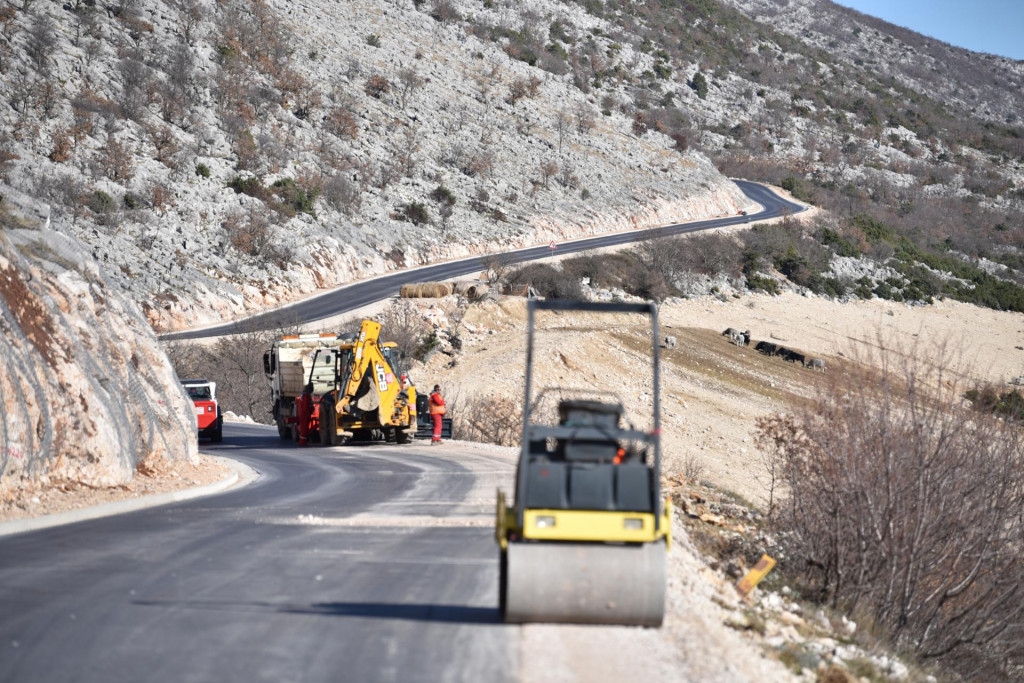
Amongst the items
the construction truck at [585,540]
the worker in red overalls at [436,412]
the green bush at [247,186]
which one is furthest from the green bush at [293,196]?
the construction truck at [585,540]

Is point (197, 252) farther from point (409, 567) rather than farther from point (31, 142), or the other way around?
point (409, 567)

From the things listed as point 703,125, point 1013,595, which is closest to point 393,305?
point 1013,595

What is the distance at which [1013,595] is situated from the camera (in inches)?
674

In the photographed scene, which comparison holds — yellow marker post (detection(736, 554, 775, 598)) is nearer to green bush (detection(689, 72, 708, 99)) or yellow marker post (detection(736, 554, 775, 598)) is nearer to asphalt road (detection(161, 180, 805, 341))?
asphalt road (detection(161, 180, 805, 341))

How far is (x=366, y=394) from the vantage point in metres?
28.2

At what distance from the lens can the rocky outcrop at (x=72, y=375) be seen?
50.8 feet

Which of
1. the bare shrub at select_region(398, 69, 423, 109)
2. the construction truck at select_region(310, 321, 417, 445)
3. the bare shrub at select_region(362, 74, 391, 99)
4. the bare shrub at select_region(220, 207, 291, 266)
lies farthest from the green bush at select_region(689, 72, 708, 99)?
the construction truck at select_region(310, 321, 417, 445)

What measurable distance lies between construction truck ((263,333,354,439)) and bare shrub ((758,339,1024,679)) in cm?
1633

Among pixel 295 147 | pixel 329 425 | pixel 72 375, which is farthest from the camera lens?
pixel 295 147

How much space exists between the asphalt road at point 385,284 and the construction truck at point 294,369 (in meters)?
14.5

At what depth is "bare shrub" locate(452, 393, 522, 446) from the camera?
34031mm

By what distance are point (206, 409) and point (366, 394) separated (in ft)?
18.8

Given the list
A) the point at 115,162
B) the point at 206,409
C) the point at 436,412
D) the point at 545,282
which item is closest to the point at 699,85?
the point at 545,282

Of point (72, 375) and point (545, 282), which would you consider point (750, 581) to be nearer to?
point (72, 375)
